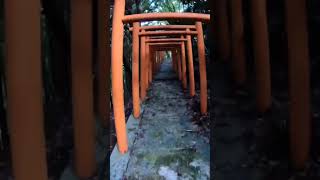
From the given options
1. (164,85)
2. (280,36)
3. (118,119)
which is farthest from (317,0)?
(164,85)

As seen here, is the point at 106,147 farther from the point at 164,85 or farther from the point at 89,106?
the point at 164,85

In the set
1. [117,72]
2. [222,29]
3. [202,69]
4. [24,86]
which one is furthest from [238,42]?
[202,69]

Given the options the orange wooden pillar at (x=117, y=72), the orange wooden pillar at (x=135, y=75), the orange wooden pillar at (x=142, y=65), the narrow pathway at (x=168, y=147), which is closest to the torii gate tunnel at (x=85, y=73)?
the narrow pathway at (x=168, y=147)

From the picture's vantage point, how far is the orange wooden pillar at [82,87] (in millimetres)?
311

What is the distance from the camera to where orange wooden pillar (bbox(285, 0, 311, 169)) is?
0.29 metres

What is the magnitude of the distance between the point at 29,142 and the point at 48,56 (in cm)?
11

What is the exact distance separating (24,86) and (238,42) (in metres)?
0.16

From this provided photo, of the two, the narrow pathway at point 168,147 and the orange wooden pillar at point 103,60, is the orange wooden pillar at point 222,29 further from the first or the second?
the narrow pathway at point 168,147

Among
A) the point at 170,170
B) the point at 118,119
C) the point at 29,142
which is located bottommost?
the point at 170,170

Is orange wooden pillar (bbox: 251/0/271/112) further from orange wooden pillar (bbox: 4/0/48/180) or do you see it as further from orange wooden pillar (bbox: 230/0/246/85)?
orange wooden pillar (bbox: 4/0/48/180)

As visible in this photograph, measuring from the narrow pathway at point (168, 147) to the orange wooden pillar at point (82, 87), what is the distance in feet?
2.75

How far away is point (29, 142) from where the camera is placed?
0.87ft

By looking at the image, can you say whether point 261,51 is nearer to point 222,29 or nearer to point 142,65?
point 222,29

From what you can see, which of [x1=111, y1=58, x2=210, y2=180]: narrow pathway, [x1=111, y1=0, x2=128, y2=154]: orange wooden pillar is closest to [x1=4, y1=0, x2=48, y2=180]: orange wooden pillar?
[x1=111, y1=58, x2=210, y2=180]: narrow pathway
